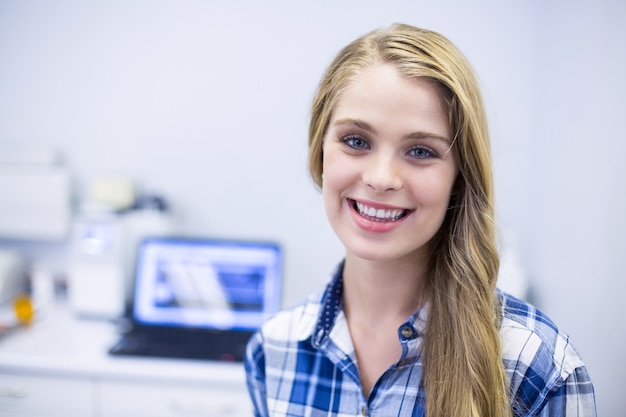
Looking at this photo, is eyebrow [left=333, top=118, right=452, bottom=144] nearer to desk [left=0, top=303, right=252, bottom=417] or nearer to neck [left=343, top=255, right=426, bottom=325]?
neck [left=343, top=255, right=426, bottom=325]

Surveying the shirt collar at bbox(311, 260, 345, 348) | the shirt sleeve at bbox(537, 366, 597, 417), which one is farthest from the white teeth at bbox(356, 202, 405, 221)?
the shirt sleeve at bbox(537, 366, 597, 417)

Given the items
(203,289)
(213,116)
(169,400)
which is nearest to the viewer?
(169,400)

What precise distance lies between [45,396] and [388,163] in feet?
4.59

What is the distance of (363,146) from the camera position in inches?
31.6

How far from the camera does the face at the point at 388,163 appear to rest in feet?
2.44

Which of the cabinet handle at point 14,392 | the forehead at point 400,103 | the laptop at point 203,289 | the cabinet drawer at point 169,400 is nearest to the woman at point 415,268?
the forehead at point 400,103

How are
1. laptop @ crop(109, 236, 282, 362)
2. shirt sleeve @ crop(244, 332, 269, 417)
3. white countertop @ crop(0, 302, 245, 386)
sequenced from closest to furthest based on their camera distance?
shirt sleeve @ crop(244, 332, 269, 417)
white countertop @ crop(0, 302, 245, 386)
laptop @ crop(109, 236, 282, 362)

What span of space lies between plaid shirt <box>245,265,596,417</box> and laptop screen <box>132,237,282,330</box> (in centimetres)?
71

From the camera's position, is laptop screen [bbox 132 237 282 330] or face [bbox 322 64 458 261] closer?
face [bbox 322 64 458 261]

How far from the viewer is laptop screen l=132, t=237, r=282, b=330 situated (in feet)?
5.56

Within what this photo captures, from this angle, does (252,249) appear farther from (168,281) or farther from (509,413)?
(509,413)

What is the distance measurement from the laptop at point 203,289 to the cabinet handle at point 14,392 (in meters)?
0.33

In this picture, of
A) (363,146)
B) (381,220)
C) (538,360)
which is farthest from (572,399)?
(363,146)

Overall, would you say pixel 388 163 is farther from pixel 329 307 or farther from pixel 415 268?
pixel 329 307
